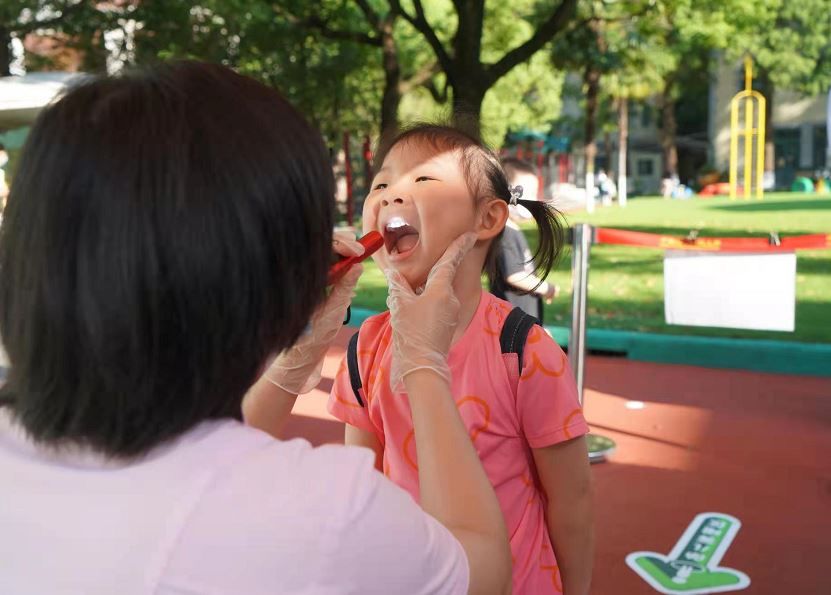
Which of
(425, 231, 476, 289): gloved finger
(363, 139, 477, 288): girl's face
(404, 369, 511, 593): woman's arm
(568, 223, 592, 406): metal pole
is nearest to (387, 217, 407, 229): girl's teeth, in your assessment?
(363, 139, 477, 288): girl's face

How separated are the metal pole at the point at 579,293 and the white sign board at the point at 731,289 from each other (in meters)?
0.67

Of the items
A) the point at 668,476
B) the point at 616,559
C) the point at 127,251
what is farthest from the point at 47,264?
the point at 668,476

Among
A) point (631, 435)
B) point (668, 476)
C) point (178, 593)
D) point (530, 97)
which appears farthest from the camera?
point (530, 97)

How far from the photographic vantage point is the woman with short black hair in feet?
2.99

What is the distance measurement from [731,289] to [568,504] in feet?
12.8

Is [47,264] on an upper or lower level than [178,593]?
upper

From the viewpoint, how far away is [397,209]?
189cm

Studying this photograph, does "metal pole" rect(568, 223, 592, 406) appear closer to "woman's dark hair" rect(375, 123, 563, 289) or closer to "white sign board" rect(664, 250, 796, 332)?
"white sign board" rect(664, 250, 796, 332)

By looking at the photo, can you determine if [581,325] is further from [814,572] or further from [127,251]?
[127,251]

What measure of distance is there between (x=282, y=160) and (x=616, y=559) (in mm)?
3262

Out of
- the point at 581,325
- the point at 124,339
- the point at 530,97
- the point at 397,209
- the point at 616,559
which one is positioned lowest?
the point at 616,559

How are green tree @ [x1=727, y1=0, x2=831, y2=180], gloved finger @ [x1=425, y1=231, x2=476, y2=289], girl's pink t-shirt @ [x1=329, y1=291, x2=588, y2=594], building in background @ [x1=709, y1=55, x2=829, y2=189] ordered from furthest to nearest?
building in background @ [x1=709, y1=55, x2=829, y2=189] → green tree @ [x1=727, y1=0, x2=831, y2=180] → girl's pink t-shirt @ [x1=329, y1=291, x2=588, y2=594] → gloved finger @ [x1=425, y1=231, x2=476, y2=289]

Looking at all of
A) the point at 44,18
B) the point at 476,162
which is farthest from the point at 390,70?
the point at 476,162

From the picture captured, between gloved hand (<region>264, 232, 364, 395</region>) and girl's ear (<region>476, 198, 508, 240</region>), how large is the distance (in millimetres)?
444
